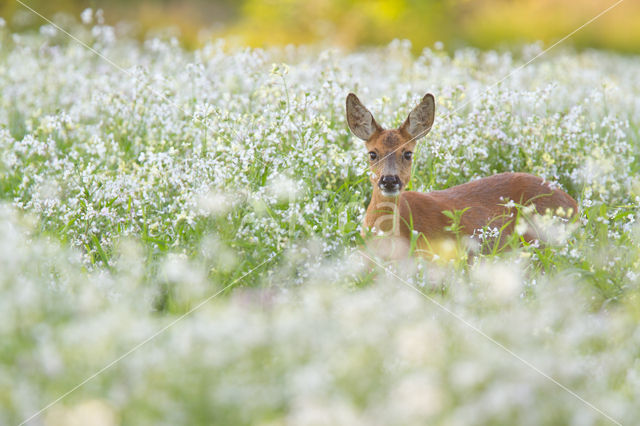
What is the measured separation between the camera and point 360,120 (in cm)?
465

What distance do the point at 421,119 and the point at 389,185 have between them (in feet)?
2.03

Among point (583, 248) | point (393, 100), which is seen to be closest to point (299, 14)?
point (393, 100)

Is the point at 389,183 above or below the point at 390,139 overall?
below

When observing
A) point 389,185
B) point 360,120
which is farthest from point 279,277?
point 360,120

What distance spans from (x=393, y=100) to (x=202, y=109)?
2.88 m

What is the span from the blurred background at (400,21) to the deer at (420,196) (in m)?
12.7

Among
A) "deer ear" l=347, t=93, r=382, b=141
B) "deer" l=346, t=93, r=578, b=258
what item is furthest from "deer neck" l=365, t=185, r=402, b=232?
"deer ear" l=347, t=93, r=382, b=141

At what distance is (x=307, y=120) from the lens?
17.1 ft

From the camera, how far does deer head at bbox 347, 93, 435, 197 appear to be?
4.39 metres

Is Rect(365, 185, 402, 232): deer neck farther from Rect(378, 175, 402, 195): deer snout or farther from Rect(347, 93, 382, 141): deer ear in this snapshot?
Rect(347, 93, 382, 141): deer ear

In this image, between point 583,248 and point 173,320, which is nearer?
point 173,320

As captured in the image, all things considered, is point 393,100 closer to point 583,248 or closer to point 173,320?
point 583,248

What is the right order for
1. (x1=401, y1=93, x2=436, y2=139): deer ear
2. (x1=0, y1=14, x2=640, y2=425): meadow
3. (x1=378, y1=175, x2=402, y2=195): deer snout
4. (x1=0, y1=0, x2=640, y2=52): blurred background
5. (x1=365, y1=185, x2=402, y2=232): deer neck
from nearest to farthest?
(x1=0, y1=14, x2=640, y2=425): meadow → (x1=378, y1=175, x2=402, y2=195): deer snout → (x1=365, y1=185, x2=402, y2=232): deer neck → (x1=401, y1=93, x2=436, y2=139): deer ear → (x1=0, y1=0, x2=640, y2=52): blurred background

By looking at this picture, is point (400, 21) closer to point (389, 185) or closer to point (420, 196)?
point (420, 196)
